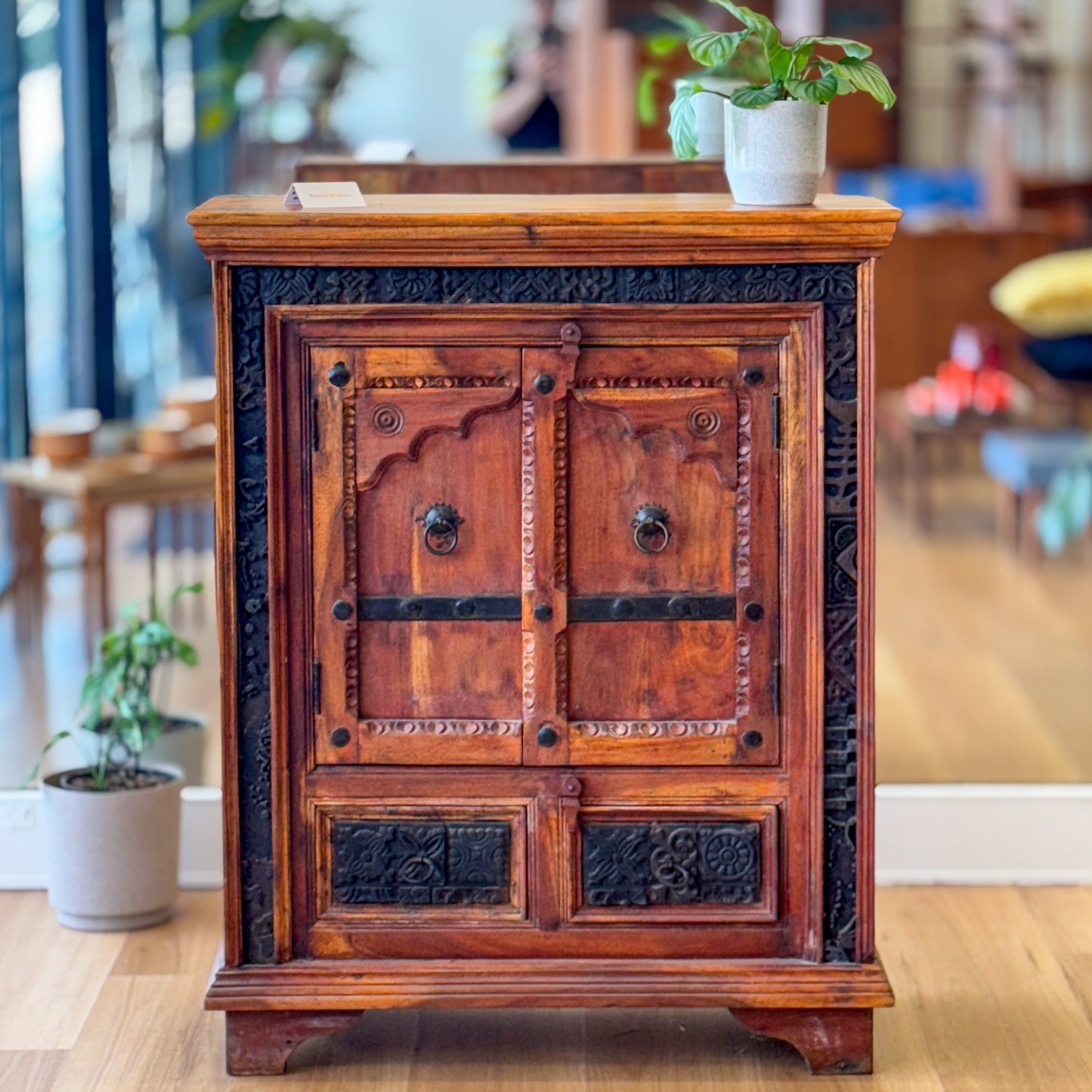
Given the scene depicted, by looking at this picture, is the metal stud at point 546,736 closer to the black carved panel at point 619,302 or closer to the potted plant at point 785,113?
the black carved panel at point 619,302

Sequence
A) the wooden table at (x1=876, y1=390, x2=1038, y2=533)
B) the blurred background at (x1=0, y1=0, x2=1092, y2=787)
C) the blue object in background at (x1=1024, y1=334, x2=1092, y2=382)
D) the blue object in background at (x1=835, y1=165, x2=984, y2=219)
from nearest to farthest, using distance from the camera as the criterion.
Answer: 1. the blurred background at (x1=0, y1=0, x2=1092, y2=787)
2. the wooden table at (x1=876, y1=390, x2=1038, y2=533)
3. the blue object in background at (x1=1024, y1=334, x2=1092, y2=382)
4. the blue object in background at (x1=835, y1=165, x2=984, y2=219)

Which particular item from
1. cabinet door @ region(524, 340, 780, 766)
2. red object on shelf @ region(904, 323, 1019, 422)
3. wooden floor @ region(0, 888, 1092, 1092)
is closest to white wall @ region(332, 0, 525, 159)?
red object on shelf @ region(904, 323, 1019, 422)

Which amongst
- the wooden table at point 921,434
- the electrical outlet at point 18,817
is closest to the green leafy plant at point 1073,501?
the electrical outlet at point 18,817

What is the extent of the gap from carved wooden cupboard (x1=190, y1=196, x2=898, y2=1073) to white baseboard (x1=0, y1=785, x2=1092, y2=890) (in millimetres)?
708

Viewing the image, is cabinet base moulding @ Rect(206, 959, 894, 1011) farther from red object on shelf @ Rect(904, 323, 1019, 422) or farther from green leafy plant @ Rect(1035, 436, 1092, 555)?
red object on shelf @ Rect(904, 323, 1019, 422)

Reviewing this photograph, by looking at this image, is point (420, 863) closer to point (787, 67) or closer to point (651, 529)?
point (651, 529)

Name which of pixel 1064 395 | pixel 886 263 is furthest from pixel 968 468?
pixel 886 263

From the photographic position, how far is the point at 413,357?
2287 mm

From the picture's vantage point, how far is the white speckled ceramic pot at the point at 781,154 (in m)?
2.27

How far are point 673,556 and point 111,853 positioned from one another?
104cm

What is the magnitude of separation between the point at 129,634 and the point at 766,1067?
121 cm

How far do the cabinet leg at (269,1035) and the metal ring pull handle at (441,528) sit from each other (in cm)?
61

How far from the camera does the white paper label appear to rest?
2.27 m

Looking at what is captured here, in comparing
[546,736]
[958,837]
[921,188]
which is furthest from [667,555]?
[921,188]
